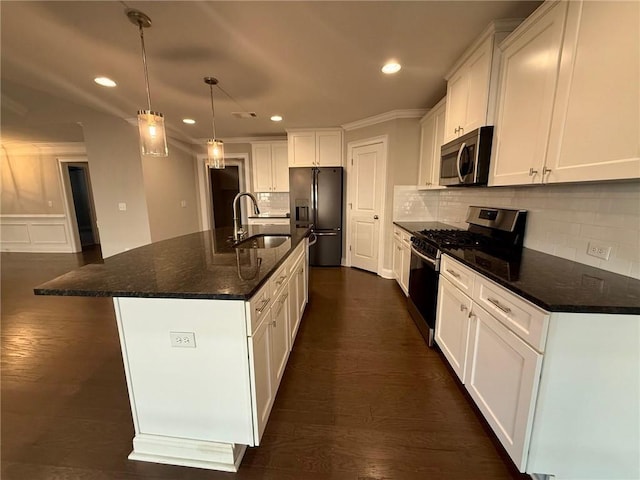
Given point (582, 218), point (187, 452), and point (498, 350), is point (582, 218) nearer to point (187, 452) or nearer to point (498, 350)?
point (498, 350)

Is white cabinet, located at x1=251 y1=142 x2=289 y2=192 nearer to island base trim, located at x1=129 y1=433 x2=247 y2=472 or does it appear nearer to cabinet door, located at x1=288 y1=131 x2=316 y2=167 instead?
cabinet door, located at x1=288 y1=131 x2=316 y2=167

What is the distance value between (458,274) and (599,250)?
0.70 meters

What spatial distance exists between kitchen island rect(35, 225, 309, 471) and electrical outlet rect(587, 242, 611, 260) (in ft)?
5.85

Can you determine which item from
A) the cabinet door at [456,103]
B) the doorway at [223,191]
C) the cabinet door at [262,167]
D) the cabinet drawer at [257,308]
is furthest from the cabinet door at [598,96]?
the doorway at [223,191]

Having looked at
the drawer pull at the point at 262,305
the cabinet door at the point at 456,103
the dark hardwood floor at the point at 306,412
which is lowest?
the dark hardwood floor at the point at 306,412

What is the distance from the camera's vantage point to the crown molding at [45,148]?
5.45m

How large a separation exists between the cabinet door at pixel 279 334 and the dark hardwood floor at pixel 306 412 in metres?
0.20

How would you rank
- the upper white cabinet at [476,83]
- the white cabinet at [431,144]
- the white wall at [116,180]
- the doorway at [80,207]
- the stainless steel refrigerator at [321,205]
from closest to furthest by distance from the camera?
the upper white cabinet at [476,83], the white cabinet at [431,144], the white wall at [116,180], the stainless steel refrigerator at [321,205], the doorway at [80,207]

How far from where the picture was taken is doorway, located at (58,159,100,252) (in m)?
5.73

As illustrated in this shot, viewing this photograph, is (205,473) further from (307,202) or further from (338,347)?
(307,202)

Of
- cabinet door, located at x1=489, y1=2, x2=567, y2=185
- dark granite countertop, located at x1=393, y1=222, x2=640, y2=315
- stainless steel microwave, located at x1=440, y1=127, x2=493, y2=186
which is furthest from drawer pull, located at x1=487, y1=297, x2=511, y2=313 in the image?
stainless steel microwave, located at x1=440, y1=127, x2=493, y2=186

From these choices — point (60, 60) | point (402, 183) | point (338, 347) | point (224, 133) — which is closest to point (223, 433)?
point (338, 347)

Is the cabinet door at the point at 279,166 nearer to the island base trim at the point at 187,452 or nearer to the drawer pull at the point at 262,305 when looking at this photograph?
the drawer pull at the point at 262,305

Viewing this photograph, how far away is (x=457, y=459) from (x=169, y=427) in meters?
1.46
